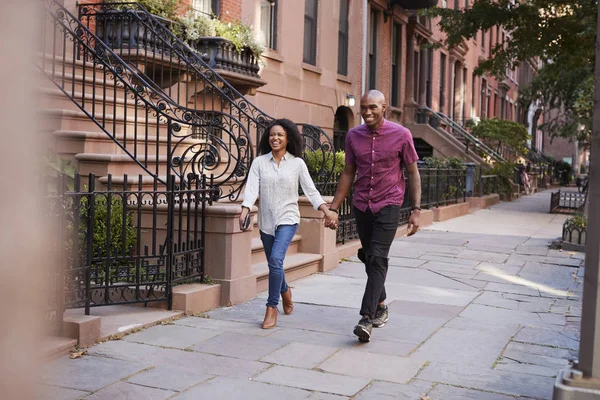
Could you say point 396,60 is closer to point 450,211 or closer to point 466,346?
point 450,211

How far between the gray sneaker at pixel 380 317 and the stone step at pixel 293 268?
1.61 m

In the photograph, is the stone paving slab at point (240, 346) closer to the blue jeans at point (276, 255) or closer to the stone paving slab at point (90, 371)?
the blue jeans at point (276, 255)

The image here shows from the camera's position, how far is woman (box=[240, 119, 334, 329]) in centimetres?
636

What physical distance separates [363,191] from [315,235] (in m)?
3.37

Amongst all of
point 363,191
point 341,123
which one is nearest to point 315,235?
point 363,191

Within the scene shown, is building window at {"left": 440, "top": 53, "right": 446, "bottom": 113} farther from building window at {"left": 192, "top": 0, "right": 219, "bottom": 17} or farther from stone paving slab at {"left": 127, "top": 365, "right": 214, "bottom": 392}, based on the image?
stone paving slab at {"left": 127, "top": 365, "right": 214, "bottom": 392}

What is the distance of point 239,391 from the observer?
4.57 meters

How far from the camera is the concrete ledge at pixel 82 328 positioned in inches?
210

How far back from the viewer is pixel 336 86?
64.7ft

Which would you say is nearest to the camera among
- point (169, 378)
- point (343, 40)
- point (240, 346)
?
point (169, 378)

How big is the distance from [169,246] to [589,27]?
1529 cm

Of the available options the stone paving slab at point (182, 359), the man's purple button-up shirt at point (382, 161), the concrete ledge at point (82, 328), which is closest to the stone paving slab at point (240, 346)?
the stone paving slab at point (182, 359)

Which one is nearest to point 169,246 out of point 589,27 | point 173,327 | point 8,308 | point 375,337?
point 173,327

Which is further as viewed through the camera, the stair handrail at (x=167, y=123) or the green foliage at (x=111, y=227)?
the stair handrail at (x=167, y=123)
